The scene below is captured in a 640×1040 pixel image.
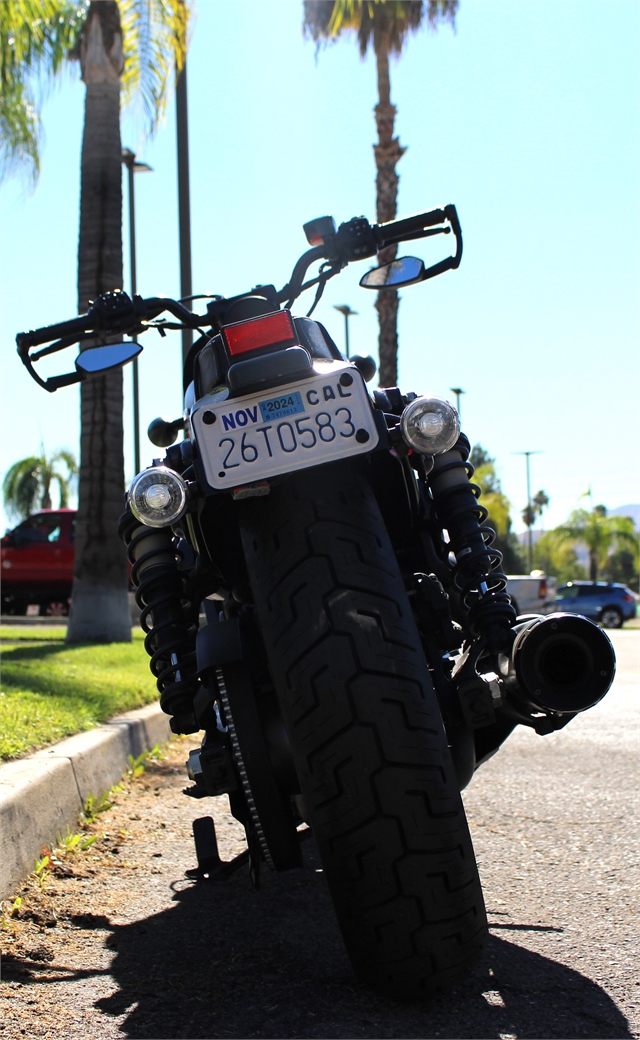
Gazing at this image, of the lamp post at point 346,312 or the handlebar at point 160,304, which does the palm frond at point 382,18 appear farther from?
the handlebar at point 160,304

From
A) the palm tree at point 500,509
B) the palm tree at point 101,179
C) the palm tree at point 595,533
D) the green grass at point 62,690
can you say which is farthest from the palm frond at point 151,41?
the palm tree at point 595,533

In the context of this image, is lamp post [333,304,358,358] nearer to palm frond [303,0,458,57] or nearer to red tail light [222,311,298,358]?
palm frond [303,0,458,57]

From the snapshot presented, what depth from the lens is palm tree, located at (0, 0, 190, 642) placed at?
1042 centimetres

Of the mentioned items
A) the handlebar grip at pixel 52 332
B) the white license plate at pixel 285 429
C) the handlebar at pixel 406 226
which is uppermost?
the handlebar at pixel 406 226

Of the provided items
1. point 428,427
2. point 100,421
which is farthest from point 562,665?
point 100,421

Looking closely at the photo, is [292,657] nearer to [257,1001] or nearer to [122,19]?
[257,1001]

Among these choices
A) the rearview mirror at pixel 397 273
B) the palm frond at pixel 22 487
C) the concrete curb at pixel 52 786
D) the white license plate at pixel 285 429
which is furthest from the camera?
the palm frond at pixel 22 487

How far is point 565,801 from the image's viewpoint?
427cm

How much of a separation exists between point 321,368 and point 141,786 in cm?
288

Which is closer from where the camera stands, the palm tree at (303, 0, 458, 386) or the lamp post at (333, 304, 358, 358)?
the palm tree at (303, 0, 458, 386)

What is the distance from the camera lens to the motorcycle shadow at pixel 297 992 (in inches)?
83.0

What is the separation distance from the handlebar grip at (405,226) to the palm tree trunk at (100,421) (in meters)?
7.07

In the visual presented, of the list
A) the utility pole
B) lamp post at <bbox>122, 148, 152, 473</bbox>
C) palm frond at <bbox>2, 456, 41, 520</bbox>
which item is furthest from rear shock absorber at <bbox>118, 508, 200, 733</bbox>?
palm frond at <bbox>2, 456, 41, 520</bbox>

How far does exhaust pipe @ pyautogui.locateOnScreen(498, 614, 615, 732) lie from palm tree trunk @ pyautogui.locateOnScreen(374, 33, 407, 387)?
14372mm
